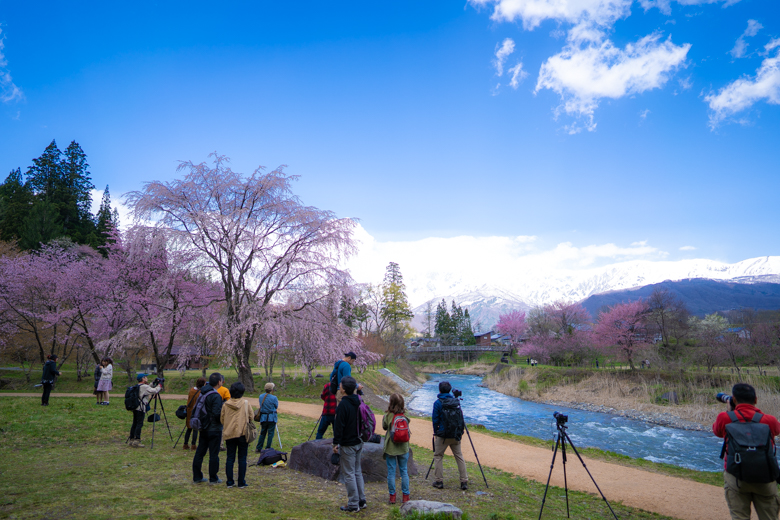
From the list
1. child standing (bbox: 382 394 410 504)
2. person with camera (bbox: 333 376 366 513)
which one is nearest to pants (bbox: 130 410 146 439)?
person with camera (bbox: 333 376 366 513)

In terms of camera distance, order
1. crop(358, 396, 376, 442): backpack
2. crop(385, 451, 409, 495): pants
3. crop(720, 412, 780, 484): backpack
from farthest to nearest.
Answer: crop(385, 451, 409, 495): pants, crop(358, 396, 376, 442): backpack, crop(720, 412, 780, 484): backpack

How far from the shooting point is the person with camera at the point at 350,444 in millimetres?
5742

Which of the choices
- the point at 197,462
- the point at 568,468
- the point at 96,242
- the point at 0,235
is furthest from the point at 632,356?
the point at 0,235

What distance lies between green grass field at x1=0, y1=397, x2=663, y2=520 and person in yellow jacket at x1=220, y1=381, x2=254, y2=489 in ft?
1.18

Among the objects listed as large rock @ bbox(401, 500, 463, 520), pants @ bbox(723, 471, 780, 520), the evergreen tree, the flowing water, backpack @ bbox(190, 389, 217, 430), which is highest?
the evergreen tree

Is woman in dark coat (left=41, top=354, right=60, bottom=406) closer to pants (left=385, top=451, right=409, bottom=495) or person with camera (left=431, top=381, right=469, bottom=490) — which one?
pants (left=385, top=451, right=409, bottom=495)

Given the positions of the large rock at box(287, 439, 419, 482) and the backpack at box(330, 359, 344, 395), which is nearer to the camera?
the large rock at box(287, 439, 419, 482)

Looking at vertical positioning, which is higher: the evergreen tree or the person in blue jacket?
the evergreen tree

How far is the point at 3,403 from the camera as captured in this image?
540 inches

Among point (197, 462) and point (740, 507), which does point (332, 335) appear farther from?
point (740, 507)

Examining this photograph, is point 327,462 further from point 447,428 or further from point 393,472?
point 447,428

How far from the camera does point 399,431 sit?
6.30m

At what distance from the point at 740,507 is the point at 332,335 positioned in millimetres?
16666

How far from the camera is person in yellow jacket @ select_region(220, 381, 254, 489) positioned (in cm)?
629
